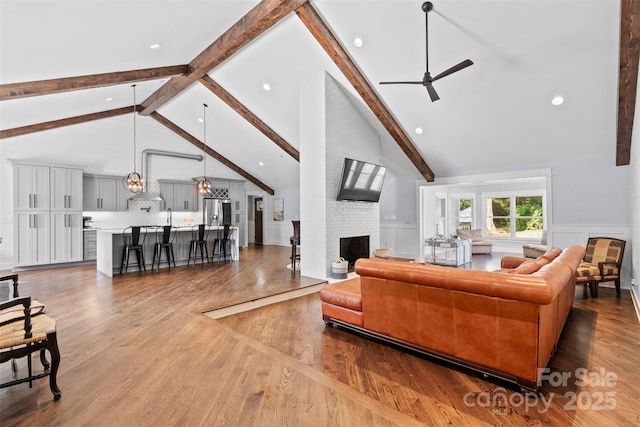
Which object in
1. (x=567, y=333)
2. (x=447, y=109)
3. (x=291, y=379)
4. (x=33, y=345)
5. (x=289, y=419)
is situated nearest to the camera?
(x=289, y=419)

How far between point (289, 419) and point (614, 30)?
517 centimetres

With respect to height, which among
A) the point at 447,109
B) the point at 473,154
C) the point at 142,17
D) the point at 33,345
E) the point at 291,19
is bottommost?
the point at 33,345

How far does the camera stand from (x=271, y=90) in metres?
6.35

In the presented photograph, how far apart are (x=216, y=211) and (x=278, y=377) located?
28.0 ft

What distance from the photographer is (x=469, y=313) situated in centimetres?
231

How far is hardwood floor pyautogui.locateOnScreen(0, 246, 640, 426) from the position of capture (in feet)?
6.29

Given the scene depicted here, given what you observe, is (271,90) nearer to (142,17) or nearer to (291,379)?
(142,17)

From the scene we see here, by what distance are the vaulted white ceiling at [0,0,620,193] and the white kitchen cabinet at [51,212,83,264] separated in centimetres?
146

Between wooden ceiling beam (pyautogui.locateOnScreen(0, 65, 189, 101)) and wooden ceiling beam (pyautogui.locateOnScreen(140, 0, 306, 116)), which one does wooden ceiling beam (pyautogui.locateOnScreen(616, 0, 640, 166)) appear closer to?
wooden ceiling beam (pyautogui.locateOnScreen(140, 0, 306, 116))

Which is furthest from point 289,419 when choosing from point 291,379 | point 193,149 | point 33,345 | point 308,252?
point 193,149

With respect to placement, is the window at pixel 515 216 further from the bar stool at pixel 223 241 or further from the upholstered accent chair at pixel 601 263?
the bar stool at pixel 223 241

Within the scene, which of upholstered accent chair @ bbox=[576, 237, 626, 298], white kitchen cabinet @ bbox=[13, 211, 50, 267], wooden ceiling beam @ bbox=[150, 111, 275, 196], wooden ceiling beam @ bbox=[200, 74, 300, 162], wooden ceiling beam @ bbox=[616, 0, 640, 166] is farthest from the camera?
wooden ceiling beam @ bbox=[150, 111, 275, 196]

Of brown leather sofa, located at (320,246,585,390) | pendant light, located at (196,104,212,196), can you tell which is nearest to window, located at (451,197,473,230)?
brown leather sofa, located at (320,246,585,390)

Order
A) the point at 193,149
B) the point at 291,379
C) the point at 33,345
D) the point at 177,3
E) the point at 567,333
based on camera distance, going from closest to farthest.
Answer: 1. the point at 33,345
2. the point at 291,379
3. the point at 567,333
4. the point at 177,3
5. the point at 193,149
